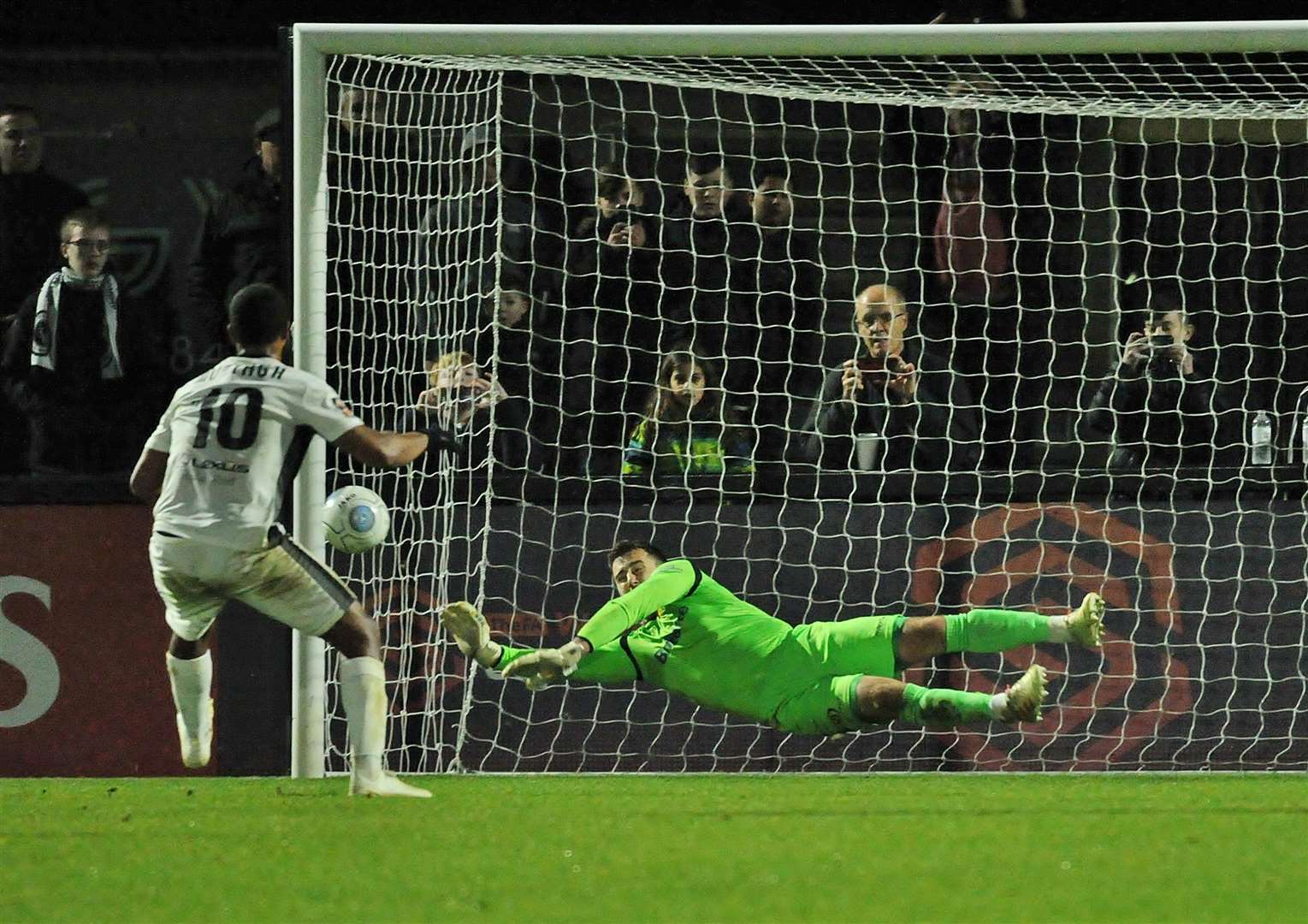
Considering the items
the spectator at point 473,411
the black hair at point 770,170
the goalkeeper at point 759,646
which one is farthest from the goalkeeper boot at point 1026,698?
the black hair at point 770,170

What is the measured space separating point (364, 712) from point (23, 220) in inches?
142

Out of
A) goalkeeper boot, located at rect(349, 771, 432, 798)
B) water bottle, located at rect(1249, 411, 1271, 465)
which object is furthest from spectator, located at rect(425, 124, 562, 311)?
water bottle, located at rect(1249, 411, 1271, 465)

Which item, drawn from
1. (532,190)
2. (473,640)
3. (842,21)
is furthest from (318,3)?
(473,640)

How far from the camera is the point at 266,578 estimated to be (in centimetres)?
633

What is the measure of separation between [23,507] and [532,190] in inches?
95.2

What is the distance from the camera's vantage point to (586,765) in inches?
318

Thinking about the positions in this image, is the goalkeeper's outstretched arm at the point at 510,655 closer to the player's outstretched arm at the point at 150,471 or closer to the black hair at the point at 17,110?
the player's outstretched arm at the point at 150,471

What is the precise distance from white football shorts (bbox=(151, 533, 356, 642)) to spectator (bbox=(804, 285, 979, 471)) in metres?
2.57

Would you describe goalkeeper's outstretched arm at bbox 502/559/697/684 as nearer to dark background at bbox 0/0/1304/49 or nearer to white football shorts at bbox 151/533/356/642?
white football shorts at bbox 151/533/356/642

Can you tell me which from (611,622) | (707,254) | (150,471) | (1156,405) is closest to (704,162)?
(707,254)

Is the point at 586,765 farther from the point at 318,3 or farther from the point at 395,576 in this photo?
the point at 318,3

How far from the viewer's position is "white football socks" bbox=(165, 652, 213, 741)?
672 centimetres

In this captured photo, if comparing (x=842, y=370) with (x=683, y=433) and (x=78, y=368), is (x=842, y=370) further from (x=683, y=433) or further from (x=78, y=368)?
(x=78, y=368)

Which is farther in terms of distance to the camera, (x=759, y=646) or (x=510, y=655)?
(x=759, y=646)
